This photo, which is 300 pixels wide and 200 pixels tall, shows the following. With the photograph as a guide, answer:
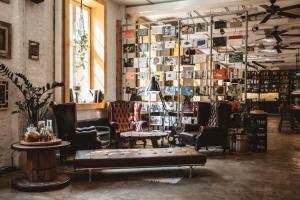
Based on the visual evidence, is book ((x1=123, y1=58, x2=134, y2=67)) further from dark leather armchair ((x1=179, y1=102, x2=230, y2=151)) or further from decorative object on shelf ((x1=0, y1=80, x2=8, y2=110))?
decorative object on shelf ((x1=0, y1=80, x2=8, y2=110))

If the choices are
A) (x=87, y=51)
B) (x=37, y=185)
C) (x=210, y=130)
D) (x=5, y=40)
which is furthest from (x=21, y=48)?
(x=210, y=130)

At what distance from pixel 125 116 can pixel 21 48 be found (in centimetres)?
332

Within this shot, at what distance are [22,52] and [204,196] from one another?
158 inches

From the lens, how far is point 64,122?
21.0ft

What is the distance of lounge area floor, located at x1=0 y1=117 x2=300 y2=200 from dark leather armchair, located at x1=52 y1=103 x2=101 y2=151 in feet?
2.72

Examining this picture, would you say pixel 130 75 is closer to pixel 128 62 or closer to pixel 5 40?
pixel 128 62

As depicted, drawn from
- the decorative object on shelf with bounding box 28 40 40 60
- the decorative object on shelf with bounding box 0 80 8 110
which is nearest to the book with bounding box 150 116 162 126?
the decorative object on shelf with bounding box 28 40 40 60

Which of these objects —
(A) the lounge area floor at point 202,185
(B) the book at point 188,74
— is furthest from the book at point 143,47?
(A) the lounge area floor at point 202,185

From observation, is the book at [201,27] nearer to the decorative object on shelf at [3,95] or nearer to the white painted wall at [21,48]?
the white painted wall at [21,48]

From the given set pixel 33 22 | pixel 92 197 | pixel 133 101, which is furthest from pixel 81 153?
pixel 133 101

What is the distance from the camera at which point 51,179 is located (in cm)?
490

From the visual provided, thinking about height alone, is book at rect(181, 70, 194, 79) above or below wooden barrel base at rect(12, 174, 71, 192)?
above

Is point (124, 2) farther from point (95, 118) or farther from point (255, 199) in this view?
point (255, 199)

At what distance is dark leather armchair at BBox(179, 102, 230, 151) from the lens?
723 cm
